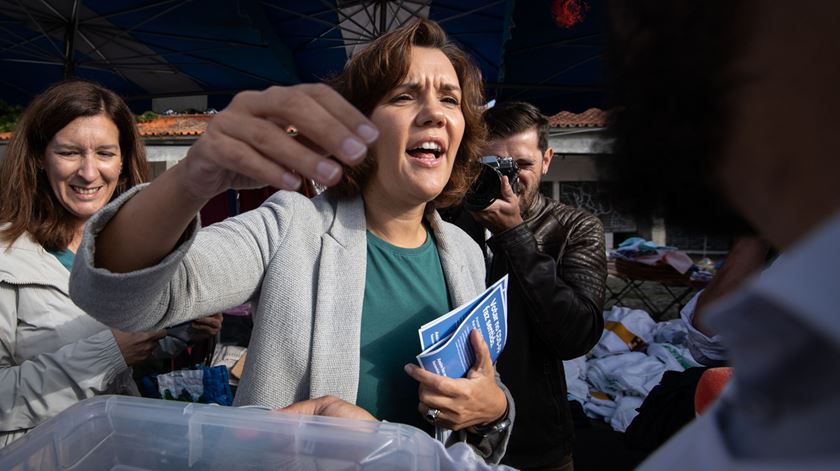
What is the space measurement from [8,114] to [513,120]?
6.15m

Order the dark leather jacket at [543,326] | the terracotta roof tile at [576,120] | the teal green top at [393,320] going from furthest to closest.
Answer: the terracotta roof tile at [576,120] → the dark leather jacket at [543,326] → the teal green top at [393,320]

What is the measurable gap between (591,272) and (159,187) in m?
1.44

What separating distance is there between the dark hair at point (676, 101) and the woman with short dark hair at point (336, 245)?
1.01 feet

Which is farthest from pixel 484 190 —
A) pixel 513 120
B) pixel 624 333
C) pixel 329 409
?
pixel 624 333

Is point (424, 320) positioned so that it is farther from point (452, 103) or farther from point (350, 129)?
point (350, 129)

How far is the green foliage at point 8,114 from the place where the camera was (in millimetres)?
5520

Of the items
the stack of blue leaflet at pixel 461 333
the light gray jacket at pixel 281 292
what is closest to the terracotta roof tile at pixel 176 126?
the light gray jacket at pixel 281 292

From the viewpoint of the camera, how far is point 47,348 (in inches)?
59.2

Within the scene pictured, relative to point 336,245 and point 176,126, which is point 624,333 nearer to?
point 336,245

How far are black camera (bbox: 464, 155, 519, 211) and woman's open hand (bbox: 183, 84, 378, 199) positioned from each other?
1.00 m

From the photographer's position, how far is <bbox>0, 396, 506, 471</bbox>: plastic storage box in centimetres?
75

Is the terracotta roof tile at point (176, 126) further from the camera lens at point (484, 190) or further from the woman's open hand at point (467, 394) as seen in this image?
the woman's open hand at point (467, 394)

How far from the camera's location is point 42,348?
4.91ft

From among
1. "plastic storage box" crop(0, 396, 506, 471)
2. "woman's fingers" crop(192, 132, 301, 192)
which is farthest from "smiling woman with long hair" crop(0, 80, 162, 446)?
"woman's fingers" crop(192, 132, 301, 192)
